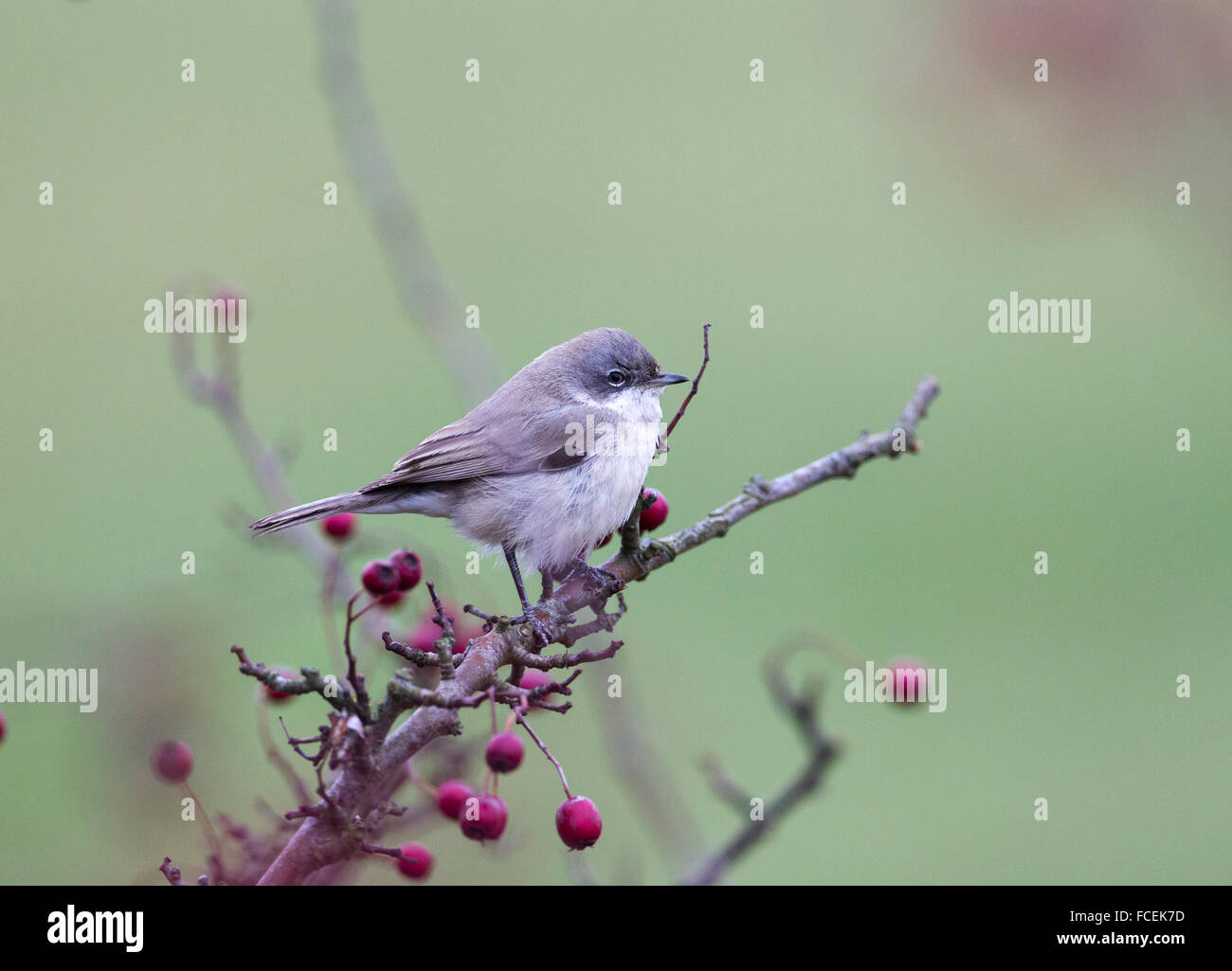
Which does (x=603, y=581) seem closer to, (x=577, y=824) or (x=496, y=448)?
(x=577, y=824)

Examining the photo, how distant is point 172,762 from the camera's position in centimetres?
279

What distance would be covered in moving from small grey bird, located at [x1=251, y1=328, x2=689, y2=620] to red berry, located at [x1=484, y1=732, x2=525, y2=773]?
3.71ft

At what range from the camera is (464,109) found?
13625 mm

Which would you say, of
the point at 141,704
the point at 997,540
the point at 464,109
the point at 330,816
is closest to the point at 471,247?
the point at 464,109

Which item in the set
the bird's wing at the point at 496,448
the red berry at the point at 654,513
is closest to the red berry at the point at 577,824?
the red berry at the point at 654,513

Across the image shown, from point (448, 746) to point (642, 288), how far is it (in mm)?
8790

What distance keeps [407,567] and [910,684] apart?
1560 mm

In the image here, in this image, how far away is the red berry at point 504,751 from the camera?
8.24 ft

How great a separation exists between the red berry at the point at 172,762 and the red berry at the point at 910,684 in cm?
197

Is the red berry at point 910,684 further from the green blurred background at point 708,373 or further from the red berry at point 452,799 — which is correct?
the red berry at point 452,799

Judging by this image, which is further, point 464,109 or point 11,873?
point 464,109

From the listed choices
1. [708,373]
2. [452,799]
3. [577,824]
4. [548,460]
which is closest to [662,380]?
[548,460]

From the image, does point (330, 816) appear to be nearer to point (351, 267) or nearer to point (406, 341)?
point (406, 341)

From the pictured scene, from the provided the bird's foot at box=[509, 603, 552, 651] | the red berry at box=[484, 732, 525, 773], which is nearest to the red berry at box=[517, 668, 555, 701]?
the bird's foot at box=[509, 603, 552, 651]
